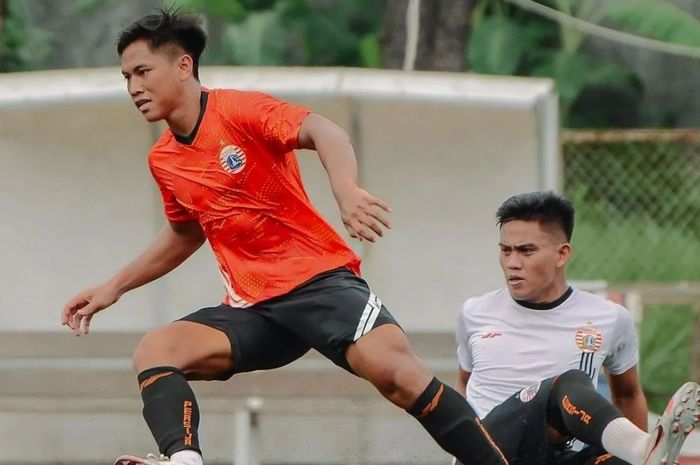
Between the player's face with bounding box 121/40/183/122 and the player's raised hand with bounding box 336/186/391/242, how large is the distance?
2.95 feet

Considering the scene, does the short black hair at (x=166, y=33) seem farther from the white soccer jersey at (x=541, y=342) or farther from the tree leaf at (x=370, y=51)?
the tree leaf at (x=370, y=51)

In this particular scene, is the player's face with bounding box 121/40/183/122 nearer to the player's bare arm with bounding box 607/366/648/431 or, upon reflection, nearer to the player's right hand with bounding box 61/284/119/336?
the player's right hand with bounding box 61/284/119/336

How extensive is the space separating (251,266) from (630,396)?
4.36 ft

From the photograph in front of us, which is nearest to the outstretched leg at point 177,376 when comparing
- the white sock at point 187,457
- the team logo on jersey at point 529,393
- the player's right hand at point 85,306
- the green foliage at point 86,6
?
the white sock at point 187,457

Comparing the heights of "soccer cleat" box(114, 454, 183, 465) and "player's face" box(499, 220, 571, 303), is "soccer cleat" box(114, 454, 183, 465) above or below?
below

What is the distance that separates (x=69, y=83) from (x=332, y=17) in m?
7.07

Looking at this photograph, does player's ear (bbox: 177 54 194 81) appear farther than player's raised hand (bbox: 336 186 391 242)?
Yes

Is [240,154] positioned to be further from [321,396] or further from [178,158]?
[321,396]

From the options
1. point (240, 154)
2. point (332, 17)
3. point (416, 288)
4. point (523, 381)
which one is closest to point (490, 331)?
point (523, 381)

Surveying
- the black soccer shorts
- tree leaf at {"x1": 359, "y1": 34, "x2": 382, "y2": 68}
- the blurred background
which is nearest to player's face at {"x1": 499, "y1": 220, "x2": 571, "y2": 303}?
the black soccer shorts

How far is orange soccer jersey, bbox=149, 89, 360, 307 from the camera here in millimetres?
5129

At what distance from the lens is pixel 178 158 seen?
5.22 m

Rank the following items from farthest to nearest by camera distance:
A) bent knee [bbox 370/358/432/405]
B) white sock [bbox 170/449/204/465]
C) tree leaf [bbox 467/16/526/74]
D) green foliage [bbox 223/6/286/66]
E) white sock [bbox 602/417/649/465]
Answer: tree leaf [bbox 467/16/526/74]
green foliage [bbox 223/6/286/66]
bent knee [bbox 370/358/432/405]
white sock [bbox 170/449/204/465]
white sock [bbox 602/417/649/465]

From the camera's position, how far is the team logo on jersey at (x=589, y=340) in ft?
17.3
